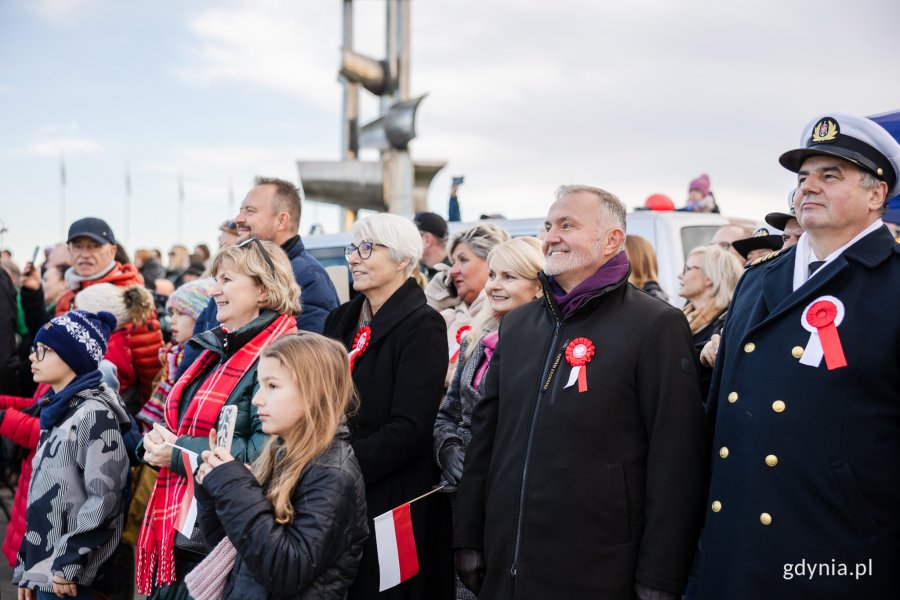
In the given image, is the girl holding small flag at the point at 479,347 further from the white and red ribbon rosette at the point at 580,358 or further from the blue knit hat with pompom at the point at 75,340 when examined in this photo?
the blue knit hat with pompom at the point at 75,340

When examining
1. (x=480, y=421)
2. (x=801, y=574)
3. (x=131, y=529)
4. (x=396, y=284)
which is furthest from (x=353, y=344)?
(x=801, y=574)

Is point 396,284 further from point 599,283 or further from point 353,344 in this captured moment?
point 599,283

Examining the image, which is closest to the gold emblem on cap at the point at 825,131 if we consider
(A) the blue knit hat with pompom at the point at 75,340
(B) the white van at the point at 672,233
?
(A) the blue knit hat with pompom at the point at 75,340

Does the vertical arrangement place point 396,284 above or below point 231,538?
above

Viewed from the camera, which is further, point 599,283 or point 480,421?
point 480,421

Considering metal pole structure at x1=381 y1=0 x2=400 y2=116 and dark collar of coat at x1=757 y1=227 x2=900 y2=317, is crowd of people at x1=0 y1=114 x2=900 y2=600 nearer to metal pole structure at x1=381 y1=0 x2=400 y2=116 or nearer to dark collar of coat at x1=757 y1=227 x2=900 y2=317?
dark collar of coat at x1=757 y1=227 x2=900 y2=317

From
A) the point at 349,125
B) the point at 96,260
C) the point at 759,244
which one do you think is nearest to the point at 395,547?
the point at 759,244

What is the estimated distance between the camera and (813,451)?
233 cm

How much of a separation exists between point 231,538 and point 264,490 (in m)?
0.23

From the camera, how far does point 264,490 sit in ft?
9.41

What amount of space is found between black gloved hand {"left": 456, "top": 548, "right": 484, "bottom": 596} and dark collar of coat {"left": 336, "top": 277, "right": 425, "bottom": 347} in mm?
986

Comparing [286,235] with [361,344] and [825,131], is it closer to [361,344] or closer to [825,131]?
[361,344]

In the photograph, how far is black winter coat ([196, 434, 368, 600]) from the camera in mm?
2635

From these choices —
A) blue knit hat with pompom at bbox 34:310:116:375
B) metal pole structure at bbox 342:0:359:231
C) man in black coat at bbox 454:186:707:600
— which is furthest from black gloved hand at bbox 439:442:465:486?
metal pole structure at bbox 342:0:359:231
